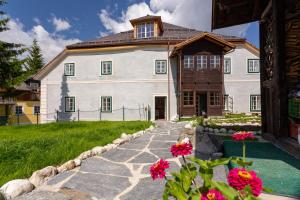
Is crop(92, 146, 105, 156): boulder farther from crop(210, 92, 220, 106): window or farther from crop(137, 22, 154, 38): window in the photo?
crop(137, 22, 154, 38): window

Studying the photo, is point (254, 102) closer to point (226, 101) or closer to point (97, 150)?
point (226, 101)

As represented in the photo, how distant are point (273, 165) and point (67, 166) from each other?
4.08m

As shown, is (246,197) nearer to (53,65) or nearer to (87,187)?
(87,187)

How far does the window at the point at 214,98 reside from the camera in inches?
A: 763

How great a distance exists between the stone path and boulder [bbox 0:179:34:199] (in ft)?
0.43

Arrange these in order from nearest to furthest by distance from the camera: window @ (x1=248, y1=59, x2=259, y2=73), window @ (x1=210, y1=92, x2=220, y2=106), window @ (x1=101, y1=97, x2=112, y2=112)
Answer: window @ (x1=210, y1=92, x2=220, y2=106), window @ (x1=248, y1=59, x2=259, y2=73), window @ (x1=101, y1=97, x2=112, y2=112)

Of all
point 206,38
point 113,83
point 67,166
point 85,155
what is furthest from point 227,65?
point 67,166

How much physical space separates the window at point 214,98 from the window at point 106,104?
335 inches

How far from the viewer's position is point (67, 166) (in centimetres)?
518

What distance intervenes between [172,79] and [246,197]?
1871 cm

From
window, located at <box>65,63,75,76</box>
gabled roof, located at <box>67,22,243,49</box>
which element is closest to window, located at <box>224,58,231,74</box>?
gabled roof, located at <box>67,22,243,49</box>

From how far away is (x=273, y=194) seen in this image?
10.5 feet

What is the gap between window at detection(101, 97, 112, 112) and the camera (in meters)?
20.9

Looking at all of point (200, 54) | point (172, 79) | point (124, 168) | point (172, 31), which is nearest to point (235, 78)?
point (200, 54)
